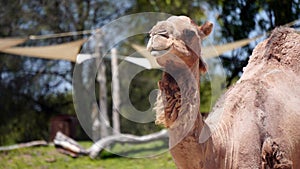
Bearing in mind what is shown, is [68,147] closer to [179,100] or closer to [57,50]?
[57,50]

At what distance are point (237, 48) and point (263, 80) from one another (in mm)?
4300

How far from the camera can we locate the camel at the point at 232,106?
74.0 inches

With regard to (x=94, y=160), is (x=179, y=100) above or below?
above

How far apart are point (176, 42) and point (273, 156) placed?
69 cm

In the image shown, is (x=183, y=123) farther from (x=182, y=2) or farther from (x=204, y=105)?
(x=182, y=2)

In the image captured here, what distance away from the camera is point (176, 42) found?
5.96ft

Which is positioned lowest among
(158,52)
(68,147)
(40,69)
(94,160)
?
(94,160)

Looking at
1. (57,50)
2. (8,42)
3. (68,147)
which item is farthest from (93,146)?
(8,42)

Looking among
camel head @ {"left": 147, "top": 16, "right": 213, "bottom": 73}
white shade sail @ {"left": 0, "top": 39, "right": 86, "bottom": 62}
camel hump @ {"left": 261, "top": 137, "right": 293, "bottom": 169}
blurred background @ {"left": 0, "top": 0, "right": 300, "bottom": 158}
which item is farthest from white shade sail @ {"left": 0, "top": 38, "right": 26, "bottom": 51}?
camel head @ {"left": 147, "top": 16, "right": 213, "bottom": 73}

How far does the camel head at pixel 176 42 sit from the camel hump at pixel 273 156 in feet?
1.62

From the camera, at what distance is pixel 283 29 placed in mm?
2832

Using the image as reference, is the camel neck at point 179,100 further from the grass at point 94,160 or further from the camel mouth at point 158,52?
the grass at point 94,160

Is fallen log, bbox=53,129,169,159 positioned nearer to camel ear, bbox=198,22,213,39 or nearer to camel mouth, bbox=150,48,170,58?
camel ear, bbox=198,22,213,39

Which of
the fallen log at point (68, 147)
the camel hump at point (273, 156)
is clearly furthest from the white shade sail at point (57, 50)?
the camel hump at point (273, 156)
